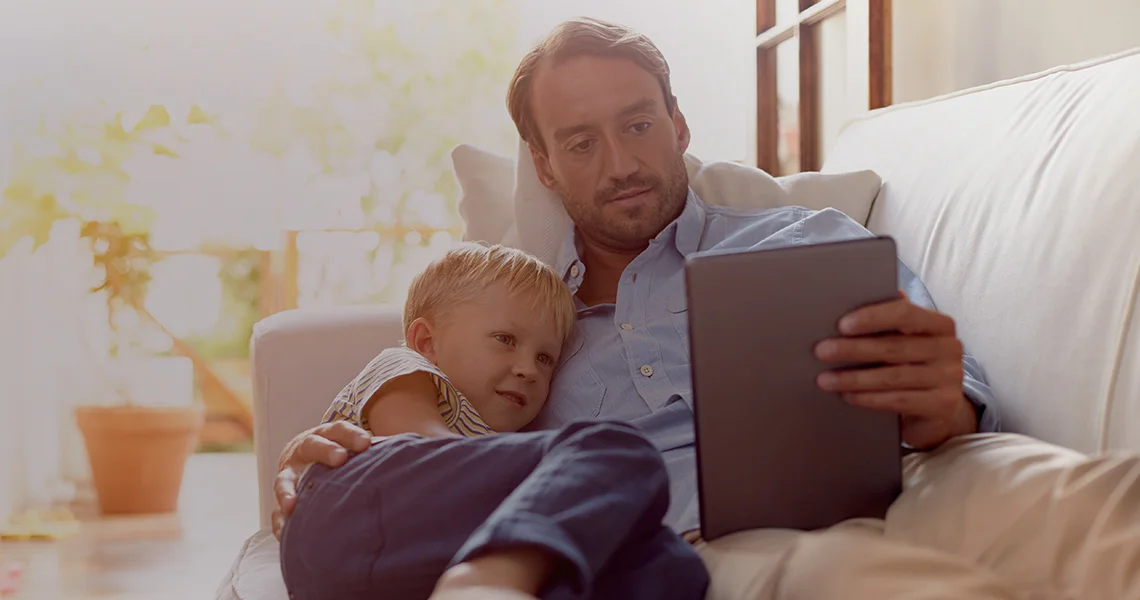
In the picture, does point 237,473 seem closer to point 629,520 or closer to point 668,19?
point 668,19

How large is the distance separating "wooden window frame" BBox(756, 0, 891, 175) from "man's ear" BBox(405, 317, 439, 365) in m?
1.13

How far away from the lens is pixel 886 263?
0.87 metres

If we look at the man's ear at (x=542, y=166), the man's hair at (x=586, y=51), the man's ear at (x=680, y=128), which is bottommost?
the man's ear at (x=542, y=166)

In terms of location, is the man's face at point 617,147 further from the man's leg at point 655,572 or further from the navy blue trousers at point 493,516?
the man's leg at point 655,572

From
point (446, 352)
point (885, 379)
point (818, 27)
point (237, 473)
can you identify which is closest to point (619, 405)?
point (446, 352)

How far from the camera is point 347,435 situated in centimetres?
100

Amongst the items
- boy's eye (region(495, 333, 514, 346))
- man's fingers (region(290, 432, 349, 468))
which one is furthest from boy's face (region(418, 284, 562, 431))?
man's fingers (region(290, 432, 349, 468))

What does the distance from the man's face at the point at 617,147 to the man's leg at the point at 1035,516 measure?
0.70m

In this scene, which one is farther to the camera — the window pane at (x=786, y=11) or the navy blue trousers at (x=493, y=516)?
the window pane at (x=786, y=11)

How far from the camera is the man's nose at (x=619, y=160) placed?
59.6 inches

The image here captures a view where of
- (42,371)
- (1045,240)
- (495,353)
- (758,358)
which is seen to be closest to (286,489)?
(495,353)

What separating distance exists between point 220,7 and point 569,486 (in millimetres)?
3369

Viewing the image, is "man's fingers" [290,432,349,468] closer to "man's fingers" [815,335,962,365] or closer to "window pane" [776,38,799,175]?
"man's fingers" [815,335,962,365]

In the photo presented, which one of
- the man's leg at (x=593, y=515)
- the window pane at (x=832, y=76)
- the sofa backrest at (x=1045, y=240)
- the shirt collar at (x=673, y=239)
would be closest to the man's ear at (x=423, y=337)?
the shirt collar at (x=673, y=239)
